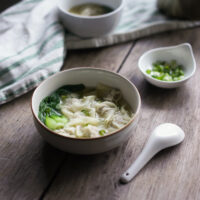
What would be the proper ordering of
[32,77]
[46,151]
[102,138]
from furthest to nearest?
[32,77], [46,151], [102,138]

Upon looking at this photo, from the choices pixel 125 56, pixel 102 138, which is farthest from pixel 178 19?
pixel 102 138

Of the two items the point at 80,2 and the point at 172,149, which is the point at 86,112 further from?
the point at 80,2

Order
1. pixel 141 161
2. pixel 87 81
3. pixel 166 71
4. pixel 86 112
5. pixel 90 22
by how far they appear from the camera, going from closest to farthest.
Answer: pixel 141 161
pixel 86 112
pixel 87 81
pixel 166 71
pixel 90 22

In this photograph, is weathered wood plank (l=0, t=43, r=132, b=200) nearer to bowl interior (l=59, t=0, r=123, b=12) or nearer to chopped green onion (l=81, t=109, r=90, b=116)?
chopped green onion (l=81, t=109, r=90, b=116)

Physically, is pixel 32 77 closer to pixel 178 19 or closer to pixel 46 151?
pixel 46 151

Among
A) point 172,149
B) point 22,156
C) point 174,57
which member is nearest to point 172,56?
point 174,57

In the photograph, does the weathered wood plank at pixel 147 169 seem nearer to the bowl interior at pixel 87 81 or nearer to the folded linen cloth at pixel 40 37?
the bowl interior at pixel 87 81

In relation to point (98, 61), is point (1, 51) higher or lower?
higher
